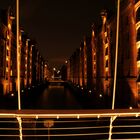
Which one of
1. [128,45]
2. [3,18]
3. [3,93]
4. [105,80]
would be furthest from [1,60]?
[128,45]

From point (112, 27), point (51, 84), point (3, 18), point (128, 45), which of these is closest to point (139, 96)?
point (128, 45)

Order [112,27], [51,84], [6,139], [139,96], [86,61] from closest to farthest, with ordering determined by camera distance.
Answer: [6,139], [139,96], [112,27], [86,61], [51,84]

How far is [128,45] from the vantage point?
864 inches

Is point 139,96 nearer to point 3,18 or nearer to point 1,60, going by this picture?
point 1,60

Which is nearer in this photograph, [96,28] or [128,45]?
[128,45]

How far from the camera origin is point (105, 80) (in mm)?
30297

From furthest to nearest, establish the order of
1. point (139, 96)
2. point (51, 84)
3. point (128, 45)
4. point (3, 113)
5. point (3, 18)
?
point (51, 84) → point (3, 18) → point (128, 45) → point (139, 96) → point (3, 113)

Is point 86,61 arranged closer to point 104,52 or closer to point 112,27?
point 104,52

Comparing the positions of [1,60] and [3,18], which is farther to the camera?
[3,18]

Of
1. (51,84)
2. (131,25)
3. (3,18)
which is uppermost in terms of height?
(3,18)

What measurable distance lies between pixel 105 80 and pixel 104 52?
2867 mm

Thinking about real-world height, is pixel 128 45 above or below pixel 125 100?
above

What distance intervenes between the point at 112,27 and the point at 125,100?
25.5ft

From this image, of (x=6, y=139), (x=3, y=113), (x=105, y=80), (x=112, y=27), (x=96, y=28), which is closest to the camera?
(x=3, y=113)
